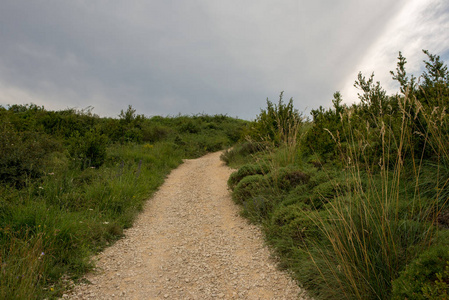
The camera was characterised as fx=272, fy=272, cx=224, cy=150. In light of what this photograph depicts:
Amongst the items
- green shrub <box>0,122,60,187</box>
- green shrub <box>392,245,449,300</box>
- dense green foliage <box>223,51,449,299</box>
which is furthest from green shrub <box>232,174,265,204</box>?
green shrub <box>0,122,60,187</box>

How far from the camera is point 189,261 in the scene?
425cm

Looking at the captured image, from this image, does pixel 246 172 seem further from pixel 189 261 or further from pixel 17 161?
pixel 17 161

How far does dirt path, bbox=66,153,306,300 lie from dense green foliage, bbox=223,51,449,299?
346mm

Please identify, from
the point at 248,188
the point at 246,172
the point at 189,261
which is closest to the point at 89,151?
the point at 246,172

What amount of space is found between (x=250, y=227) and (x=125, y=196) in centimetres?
308

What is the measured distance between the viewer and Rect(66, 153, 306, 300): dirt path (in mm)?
3436

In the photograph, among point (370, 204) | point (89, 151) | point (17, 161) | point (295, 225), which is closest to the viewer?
point (370, 204)

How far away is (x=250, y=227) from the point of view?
5320mm

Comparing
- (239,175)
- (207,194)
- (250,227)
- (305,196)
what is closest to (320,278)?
(305,196)

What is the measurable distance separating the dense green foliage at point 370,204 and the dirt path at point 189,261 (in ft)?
1.13

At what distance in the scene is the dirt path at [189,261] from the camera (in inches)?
135

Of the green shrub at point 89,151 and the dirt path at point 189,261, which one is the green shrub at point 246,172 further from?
the green shrub at point 89,151

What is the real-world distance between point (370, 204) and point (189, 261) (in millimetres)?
2767

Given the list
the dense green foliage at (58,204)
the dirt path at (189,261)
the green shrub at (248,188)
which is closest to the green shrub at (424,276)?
the dirt path at (189,261)
